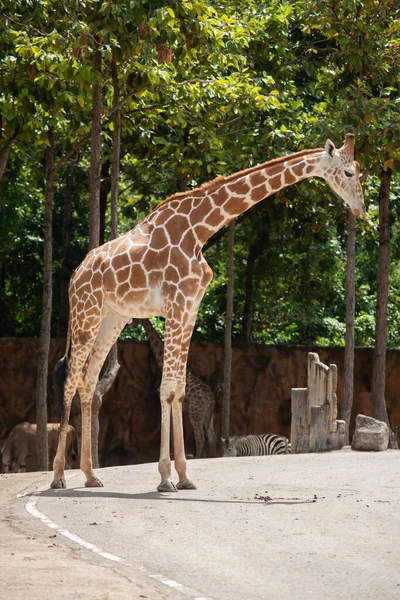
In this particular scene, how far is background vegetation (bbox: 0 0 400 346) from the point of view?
1464 cm

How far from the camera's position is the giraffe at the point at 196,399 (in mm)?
22391

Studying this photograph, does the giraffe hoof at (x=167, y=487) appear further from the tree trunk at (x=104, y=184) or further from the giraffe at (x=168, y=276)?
the tree trunk at (x=104, y=184)

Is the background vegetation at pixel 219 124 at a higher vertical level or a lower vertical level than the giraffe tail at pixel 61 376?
higher

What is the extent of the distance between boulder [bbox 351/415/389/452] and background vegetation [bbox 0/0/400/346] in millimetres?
4847

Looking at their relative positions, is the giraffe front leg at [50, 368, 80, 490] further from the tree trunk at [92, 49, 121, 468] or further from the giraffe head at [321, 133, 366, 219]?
the tree trunk at [92, 49, 121, 468]

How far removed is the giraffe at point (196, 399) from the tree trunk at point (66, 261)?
169 centimetres

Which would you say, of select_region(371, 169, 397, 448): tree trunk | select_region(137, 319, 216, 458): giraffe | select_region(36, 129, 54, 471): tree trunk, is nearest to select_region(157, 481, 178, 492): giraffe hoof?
select_region(36, 129, 54, 471): tree trunk

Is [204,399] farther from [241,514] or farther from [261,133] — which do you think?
[241,514]

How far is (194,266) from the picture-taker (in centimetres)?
1095

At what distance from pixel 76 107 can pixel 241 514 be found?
9.01 metres

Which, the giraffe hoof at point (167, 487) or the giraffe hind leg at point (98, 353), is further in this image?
the giraffe hind leg at point (98, 353)

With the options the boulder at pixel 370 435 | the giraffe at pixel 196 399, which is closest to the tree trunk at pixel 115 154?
the boulder at pixel 370 435

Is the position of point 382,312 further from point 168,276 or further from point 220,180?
point 168,276

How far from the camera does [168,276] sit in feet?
36.0
